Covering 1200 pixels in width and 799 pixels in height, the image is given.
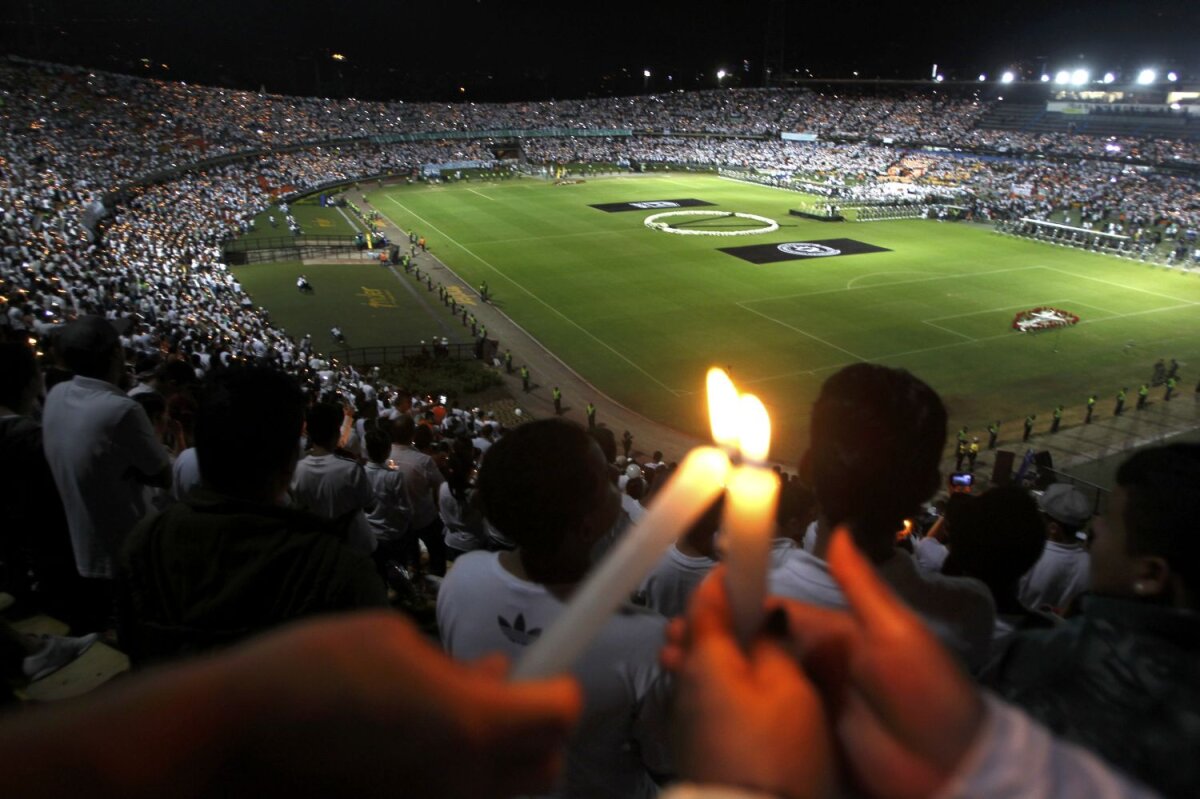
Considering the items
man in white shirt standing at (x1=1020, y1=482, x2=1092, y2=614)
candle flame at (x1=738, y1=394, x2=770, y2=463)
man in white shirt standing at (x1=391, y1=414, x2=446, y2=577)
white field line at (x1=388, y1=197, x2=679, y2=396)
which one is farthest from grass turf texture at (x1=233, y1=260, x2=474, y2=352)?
candle flame at (x1=738, y1=394, x2=770, y2=463)

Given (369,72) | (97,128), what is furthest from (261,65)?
(97,128)

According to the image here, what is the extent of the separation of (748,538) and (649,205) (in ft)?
222

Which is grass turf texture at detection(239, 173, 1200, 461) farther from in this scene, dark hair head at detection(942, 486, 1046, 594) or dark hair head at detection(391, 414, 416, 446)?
dark hair head at detection(942, 486, 1046, 594)

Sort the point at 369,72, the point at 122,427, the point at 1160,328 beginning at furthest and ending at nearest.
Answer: the point at 369,72, the point at 1160,328, the point at 122,427

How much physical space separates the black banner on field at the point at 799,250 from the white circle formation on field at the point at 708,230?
4.29 meters

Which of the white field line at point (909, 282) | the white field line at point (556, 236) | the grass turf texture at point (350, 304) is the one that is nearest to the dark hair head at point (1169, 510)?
the grass turf texture at point (350, 304)

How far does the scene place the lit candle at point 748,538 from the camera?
1.20m

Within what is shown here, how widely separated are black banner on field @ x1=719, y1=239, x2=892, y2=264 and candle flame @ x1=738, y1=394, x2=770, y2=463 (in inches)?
1839

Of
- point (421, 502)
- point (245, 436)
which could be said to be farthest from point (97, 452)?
point (421, 502)

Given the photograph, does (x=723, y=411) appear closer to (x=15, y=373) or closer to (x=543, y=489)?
(x=543, y=489)

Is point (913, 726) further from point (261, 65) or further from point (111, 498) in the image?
point (261, 65)

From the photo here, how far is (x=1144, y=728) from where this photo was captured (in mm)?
1503

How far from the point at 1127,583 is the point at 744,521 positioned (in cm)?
178

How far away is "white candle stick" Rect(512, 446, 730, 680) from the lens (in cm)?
105
